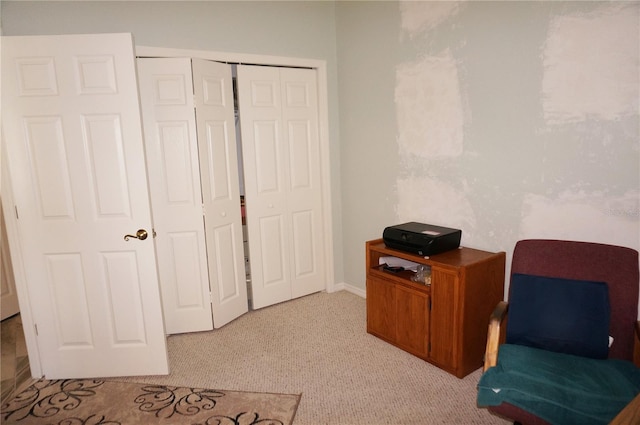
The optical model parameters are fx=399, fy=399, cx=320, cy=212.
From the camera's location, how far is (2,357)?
9.61 feet

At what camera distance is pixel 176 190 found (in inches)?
118

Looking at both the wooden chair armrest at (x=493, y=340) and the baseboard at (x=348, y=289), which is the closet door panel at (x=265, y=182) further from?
the wooden chair armrest at (x=493, y=340)

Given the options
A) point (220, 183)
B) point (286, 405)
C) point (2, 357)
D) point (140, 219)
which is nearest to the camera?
point (286, 405)

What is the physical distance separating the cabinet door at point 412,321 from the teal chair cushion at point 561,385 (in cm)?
74

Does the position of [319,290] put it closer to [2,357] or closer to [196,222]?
[196,222]

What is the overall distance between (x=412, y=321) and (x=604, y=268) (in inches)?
44.6

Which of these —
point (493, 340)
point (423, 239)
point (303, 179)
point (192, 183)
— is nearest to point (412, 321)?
point (423, 239)

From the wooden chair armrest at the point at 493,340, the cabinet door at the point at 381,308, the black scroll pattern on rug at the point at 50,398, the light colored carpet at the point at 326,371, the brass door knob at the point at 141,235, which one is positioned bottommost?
the light colored carpet at the point at 326,371

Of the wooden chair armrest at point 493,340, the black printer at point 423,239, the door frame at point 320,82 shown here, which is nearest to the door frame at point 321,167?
the door frame at point 320,82

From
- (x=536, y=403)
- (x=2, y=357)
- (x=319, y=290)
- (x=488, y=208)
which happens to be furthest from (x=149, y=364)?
(x=488, y=208)

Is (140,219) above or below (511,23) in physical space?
below

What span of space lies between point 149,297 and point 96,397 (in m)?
0.63

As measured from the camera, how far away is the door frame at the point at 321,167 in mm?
2404

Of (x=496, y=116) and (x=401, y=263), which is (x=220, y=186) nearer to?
(x=401, y=263)
